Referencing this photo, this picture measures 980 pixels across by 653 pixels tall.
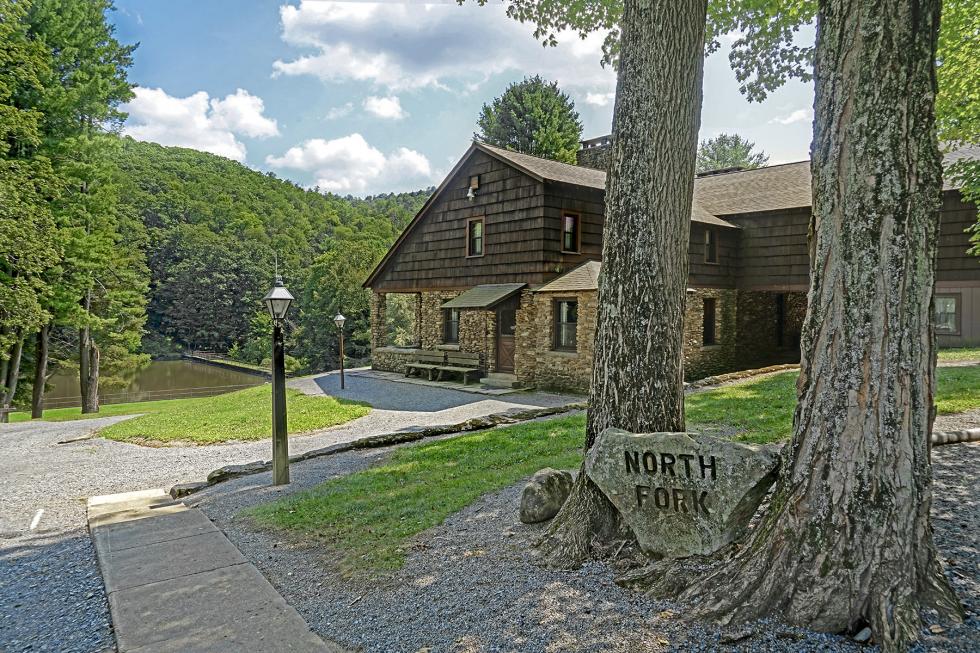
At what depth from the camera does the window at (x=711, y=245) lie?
58.4 ft

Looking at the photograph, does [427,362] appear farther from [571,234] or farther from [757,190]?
[757,190]

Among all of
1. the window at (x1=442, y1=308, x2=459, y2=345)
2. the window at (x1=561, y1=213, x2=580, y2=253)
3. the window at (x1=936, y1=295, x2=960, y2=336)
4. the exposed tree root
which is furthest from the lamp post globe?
the window at (x1=936, y1=295, x2=960, y2=336)

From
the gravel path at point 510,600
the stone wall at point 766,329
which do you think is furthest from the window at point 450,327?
the gravel path at point 510,600

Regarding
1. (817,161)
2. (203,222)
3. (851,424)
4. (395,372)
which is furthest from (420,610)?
(203,222)

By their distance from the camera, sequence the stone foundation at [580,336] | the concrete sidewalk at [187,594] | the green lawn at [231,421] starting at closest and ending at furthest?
1. the concrete sidewalk at [187,594]
2. the green lawn at [231,421]
3. the stone foundation at [580,336]

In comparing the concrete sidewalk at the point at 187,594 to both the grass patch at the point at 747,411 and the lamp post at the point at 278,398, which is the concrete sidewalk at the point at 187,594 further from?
the grass patch at the point at 747,411

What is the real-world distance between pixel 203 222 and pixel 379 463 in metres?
64.1

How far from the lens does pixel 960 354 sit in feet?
46.6

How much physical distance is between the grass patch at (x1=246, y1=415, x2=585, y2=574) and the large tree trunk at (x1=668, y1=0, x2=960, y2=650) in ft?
9.37

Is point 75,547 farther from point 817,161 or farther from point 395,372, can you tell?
point 395,372

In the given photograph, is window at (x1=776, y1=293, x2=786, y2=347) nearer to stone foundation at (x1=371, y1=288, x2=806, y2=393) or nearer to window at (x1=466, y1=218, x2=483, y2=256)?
stone foundation at (x1=371, y1=288, x2=806, y2=393)

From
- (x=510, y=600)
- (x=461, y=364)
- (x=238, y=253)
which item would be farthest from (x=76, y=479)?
(x=238, y=253)

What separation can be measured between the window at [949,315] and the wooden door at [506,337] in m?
11.9

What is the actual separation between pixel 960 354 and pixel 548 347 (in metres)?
10.1
